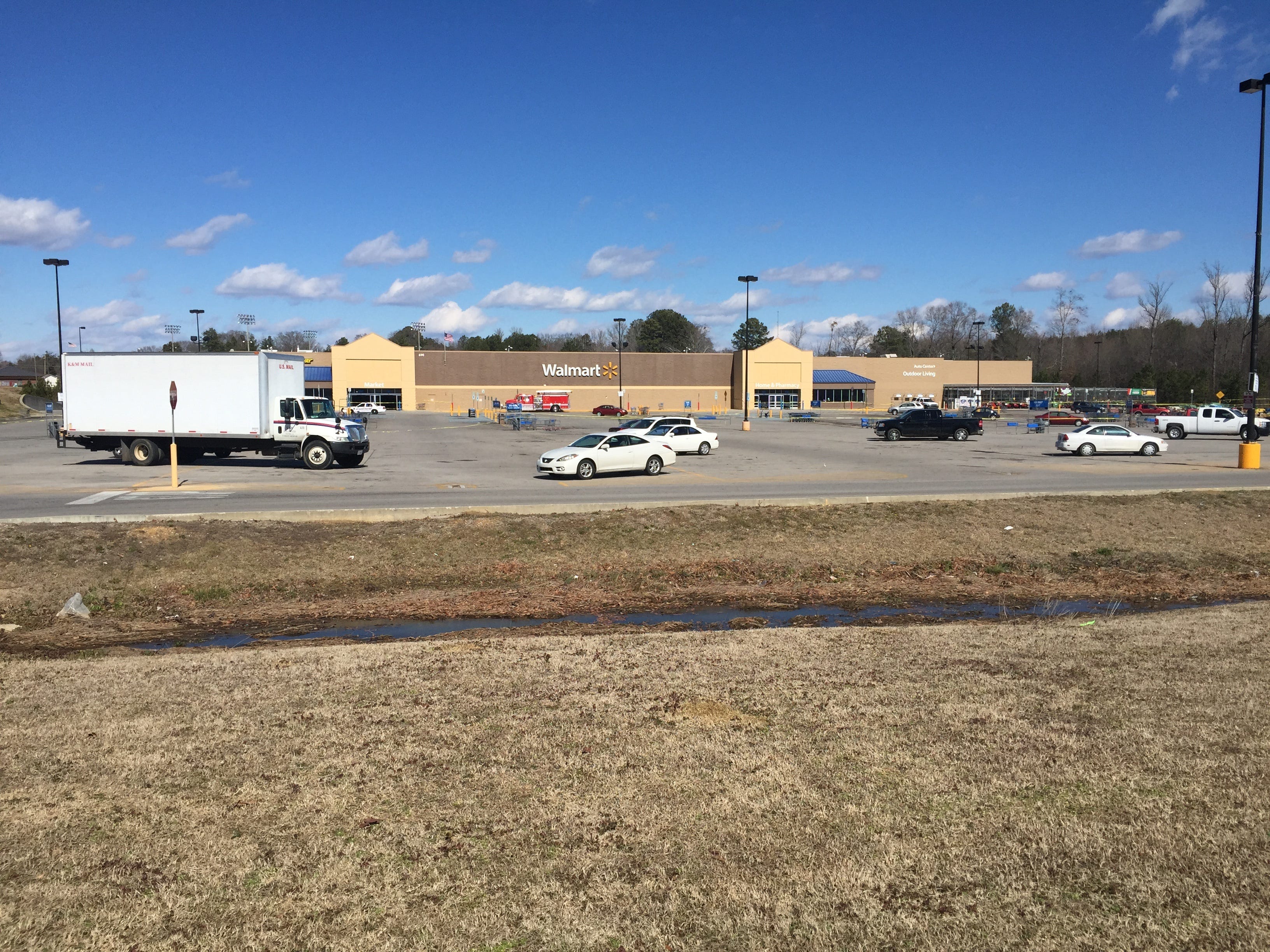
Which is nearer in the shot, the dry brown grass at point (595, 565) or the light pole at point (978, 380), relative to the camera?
the dry brown grass at point (595, 565)

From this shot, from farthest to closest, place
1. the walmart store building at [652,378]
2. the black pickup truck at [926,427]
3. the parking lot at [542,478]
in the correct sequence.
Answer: the walmart store building at [652,378], the black pickup truck at [926,427], the parking lot at [542,478]

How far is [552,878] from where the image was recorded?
483cm

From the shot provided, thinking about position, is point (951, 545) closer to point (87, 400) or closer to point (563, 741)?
point (563, 741)

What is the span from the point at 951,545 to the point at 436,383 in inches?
3636

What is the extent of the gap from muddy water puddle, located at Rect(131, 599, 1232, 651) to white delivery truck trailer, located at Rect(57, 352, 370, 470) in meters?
18.3

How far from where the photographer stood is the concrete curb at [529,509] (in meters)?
18.9

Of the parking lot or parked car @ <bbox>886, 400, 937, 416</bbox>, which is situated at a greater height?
parked car @ <bbox>886, 400, 937, 416</bbox>

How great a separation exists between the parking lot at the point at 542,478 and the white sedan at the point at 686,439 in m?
0.58

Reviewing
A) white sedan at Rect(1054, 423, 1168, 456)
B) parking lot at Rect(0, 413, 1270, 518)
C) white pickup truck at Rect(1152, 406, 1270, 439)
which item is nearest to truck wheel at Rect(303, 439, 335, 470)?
parking lot at Rect(0, 413, 1270, 518)

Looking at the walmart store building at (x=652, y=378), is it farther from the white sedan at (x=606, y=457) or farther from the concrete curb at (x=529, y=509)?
the concrete curb at (x=529, y=509)

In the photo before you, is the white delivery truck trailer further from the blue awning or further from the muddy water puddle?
the blue awning

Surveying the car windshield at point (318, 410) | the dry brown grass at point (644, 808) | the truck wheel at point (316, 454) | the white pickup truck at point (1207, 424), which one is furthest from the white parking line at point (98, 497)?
the white pickup truck at point (1207, 424)

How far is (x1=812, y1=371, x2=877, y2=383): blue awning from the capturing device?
115562 mm

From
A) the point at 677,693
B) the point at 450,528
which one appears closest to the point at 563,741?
the point at 677,693
